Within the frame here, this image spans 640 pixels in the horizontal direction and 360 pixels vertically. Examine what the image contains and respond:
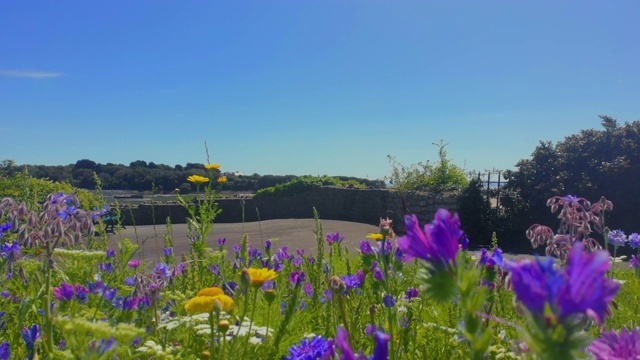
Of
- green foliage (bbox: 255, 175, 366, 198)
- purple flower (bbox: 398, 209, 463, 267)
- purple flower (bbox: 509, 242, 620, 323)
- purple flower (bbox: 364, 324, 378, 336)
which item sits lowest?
purple flower (bbox: 364, 324, 378, 336)

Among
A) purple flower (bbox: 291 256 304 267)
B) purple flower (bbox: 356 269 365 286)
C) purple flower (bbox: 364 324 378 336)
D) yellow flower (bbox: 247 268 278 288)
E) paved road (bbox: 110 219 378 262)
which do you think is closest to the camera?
yellow flower (bbox: 247 268 278 288)

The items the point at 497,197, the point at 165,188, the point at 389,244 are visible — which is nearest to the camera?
the point at 389,244

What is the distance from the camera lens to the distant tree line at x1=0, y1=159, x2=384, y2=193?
32419 millimetres

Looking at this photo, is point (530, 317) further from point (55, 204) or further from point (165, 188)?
point (165, 188)

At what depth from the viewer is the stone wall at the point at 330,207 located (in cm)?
1578

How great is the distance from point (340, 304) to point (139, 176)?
40.1 metres

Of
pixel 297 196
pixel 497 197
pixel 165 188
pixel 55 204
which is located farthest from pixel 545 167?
pixel 165 188

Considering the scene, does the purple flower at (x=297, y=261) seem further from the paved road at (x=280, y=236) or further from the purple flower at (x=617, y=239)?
the paved road at (x=280, y=236)

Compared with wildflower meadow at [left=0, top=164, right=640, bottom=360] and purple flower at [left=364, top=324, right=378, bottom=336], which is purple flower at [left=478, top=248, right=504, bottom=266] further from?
purple flower at [left=364, top=324, right=378, bottom=336]

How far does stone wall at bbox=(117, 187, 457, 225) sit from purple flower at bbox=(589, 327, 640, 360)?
14.0 meters

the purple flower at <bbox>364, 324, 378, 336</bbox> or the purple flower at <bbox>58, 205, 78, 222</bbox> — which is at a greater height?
the purple flower at <bbox>58, 205, 78, 222</bbox>

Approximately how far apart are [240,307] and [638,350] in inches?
57.0

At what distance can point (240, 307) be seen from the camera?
188cm

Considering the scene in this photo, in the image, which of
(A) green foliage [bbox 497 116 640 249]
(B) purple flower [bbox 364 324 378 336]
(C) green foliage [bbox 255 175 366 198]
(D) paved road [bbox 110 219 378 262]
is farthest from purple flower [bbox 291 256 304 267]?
(C) green foliage [bbox 255 175 366 198]
